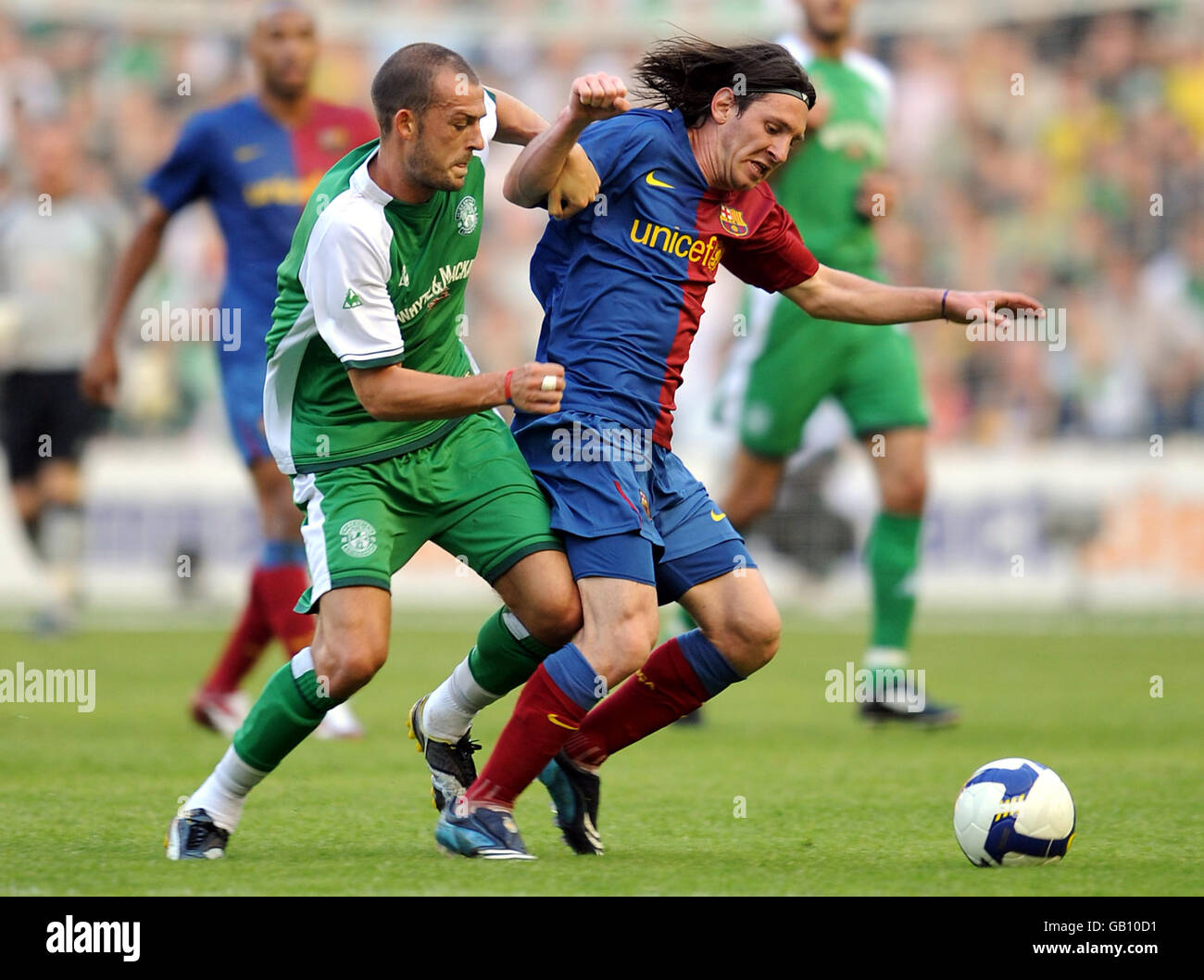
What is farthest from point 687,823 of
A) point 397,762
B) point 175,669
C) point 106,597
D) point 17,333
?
point 106,597

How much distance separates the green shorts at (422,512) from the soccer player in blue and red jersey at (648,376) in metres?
0.12

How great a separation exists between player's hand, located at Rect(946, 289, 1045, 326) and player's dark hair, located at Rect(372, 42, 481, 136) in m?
1.45

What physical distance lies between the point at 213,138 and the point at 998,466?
25.7 ft

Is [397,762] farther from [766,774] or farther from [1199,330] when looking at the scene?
[1199,330]

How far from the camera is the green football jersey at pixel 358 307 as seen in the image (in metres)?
4.29

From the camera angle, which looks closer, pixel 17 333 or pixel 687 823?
pixel 687 823

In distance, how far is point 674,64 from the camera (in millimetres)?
4891

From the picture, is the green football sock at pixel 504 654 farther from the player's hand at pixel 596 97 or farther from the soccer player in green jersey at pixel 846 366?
the soccer player in green jersey at pixel 846 366

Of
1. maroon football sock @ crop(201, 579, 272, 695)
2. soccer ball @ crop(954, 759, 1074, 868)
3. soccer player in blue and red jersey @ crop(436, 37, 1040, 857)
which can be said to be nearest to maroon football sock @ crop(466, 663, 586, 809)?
soccer player in blue and red jersey @ crop(436, 37, 1040, 857)

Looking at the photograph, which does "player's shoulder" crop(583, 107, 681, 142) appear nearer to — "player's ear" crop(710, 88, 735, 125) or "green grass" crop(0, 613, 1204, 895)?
"player's ear" crop(710, 88, 735, 125)

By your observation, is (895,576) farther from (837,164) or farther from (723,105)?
(723,105)

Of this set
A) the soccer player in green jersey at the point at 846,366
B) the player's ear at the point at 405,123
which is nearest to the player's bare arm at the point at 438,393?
the player's ear at the point at 405,123

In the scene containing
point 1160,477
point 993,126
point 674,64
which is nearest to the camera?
point 674,64

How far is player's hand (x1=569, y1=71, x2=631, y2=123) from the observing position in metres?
4.16
